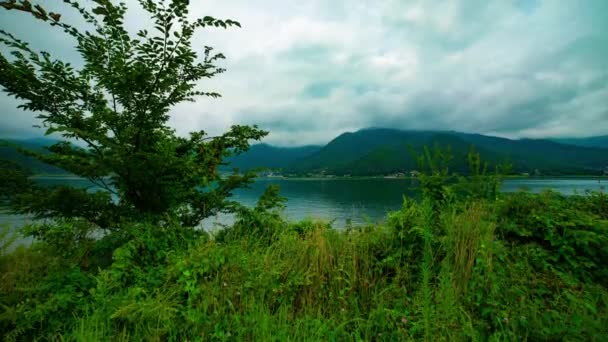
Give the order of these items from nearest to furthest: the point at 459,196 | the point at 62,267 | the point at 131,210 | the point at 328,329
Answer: the point at 328,329, the point at 62,267, the point at 131,210, the point at 459,196

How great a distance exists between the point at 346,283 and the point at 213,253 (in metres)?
1.60

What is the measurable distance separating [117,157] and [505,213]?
530 cm

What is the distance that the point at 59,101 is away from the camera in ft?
11.5

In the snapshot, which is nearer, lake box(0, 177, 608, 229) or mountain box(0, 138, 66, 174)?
mountain box(0, 138, 66, 174)

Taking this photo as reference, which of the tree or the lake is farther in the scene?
the lake

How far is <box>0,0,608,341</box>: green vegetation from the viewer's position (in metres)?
2.48

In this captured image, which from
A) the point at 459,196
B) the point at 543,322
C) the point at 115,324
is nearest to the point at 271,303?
the point at 115,324

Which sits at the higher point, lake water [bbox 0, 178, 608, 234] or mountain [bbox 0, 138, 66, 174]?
mountain [bbox 0, 138, 66, 174]

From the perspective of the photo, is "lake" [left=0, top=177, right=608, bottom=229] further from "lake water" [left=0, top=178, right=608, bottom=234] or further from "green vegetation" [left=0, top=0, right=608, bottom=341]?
"green vegetation" [left=0, top=0, right=608, bottom=341]

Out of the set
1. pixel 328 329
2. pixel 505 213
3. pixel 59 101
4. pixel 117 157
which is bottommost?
pixel 328 329

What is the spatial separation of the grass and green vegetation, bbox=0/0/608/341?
0.9 inches

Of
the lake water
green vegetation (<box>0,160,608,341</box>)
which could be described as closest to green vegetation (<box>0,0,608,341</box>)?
green vegetation (<box>0,160,608,341</box>)

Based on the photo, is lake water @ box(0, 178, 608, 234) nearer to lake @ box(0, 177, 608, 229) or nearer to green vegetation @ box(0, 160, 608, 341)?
lake @ box(0, 177, 608, 229)

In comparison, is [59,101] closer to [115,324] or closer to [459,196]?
[115,324]
